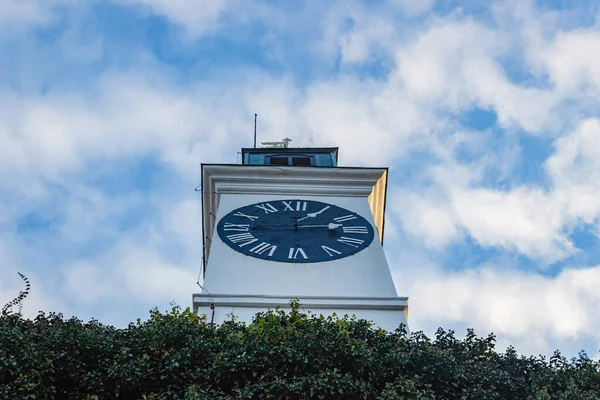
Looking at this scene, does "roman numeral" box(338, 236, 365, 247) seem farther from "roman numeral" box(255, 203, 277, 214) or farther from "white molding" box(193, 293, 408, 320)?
"white molding" box(193, 293, 408, 320)

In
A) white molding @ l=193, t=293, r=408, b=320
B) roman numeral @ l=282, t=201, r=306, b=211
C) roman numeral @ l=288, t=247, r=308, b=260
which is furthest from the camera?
roman numeral @ l=282, t=201, r=306, b=211

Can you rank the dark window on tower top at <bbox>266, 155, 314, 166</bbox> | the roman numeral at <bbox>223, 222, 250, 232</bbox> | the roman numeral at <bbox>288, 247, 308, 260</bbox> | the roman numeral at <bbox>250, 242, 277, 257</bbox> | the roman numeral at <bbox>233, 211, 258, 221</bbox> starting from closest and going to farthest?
the roman numeral at <bbox>288, 247, 308, 260</bbox>
the roman numeral at <bbox>250, 242, 277, 257</bbox>
the roman numeral at <bbox>223, 222, 250, 232</bbox>
the roman numeral at <bbox>233, 211, 258, 221</bbox>
the dark window on tower top at <bbox>266, 155, 314, 166</bbox>

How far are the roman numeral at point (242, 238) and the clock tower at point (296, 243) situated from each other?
2 cm

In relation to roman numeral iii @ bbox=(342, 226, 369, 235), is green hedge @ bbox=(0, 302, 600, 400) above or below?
below

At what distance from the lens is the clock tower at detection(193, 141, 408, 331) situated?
15.6 metres

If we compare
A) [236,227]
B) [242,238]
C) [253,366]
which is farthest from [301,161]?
[253,366]

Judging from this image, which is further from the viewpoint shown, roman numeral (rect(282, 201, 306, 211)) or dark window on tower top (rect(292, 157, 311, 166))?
dark window on tower top (rect(292, 157, 311, 166))

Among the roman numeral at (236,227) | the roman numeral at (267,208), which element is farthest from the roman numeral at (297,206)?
the roman numeral at (236,227)

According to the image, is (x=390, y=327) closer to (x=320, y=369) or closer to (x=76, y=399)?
(x=320, y=369)

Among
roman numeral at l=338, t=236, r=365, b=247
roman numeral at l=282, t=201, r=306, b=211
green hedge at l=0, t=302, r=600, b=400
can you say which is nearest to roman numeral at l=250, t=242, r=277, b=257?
roman numeral at l=338, t=236, r=365, b=247

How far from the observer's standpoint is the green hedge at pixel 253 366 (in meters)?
9.16

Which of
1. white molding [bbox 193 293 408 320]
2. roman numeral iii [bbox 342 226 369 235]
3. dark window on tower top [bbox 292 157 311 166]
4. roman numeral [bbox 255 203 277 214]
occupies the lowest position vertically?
white molding [bbox 193 293 408 320]

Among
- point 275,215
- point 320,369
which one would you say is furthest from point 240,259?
point 320,369

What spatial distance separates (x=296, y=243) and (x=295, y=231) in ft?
1.49
